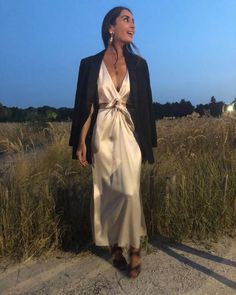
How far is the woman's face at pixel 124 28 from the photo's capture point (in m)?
4.86

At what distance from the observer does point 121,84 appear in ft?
15.9

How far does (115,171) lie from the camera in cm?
470

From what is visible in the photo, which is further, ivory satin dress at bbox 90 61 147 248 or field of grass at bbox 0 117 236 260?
field of grass at bbox 0 117 236 260

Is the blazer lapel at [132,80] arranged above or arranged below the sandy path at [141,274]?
above

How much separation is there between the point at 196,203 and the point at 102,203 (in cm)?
137

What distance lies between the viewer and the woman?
4.71 m

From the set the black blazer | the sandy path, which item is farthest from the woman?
the sandy path

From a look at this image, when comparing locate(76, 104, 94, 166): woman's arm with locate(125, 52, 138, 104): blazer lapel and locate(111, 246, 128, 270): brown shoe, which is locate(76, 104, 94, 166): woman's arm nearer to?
locate(125, 52, 138, 104): blazer lapel

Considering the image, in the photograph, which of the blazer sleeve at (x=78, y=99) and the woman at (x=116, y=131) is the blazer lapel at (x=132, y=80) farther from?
the blazer sleeve at (x=78, y=99)

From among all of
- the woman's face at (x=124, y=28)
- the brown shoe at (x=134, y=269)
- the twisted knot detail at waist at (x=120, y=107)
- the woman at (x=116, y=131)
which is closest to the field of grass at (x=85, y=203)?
the woman at (x=116, y=131)

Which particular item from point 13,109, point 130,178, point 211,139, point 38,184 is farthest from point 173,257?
point 13,109

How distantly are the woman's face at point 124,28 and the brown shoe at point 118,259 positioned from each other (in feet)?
6.17

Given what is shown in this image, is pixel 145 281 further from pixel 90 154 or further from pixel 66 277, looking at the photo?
A: pixel 90 154

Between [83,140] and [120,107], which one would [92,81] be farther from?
[83,140]
